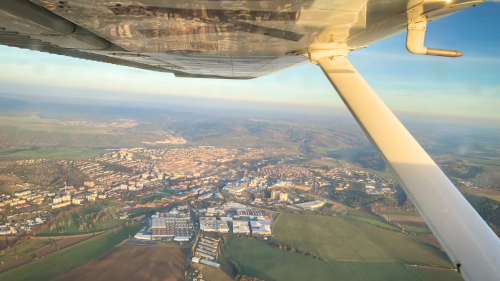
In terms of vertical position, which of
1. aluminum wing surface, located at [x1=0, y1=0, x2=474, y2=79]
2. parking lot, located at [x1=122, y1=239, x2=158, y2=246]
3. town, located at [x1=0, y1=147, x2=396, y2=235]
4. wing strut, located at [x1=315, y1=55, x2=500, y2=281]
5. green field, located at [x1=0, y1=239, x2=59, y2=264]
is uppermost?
aluminum wing surface, located at [x1=0, y1=0, x2=474, y2=79]

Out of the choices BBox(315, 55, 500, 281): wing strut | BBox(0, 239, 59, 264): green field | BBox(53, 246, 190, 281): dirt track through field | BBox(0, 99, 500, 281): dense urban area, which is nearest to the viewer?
BBox(315, 55, 500, 281): wing strut

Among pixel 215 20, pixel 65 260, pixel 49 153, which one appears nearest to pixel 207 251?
pixel 65 260

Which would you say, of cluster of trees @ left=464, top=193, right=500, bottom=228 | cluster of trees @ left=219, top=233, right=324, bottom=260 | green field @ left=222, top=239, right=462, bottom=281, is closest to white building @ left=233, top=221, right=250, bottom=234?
cluster of trees @ left=219, top=233, right=324, bottom=260

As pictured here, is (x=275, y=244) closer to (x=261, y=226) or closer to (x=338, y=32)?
(x=261, y=226)

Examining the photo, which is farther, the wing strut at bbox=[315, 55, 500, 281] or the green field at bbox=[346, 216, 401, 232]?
the green field at bbox=[346, 216, 401, 232]

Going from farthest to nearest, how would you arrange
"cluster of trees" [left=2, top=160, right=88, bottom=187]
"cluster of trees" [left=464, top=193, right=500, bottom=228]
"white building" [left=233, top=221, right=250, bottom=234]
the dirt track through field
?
1. "cluster of trees" [left=2, top=160, right=88, bottom=187]
2. "white building" [left=233, top=221, right=250, bottom=234]
3. the dirt track through field
4. "cluster of trees" [left=464, top=193, right=500, bottom=228]

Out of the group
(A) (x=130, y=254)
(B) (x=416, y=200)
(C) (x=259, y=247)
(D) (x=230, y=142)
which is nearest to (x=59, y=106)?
(D) (x=230, y=142)

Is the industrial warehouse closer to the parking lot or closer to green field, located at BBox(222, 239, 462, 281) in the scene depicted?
green field, located at BBox(222, 239, 462, 281)
